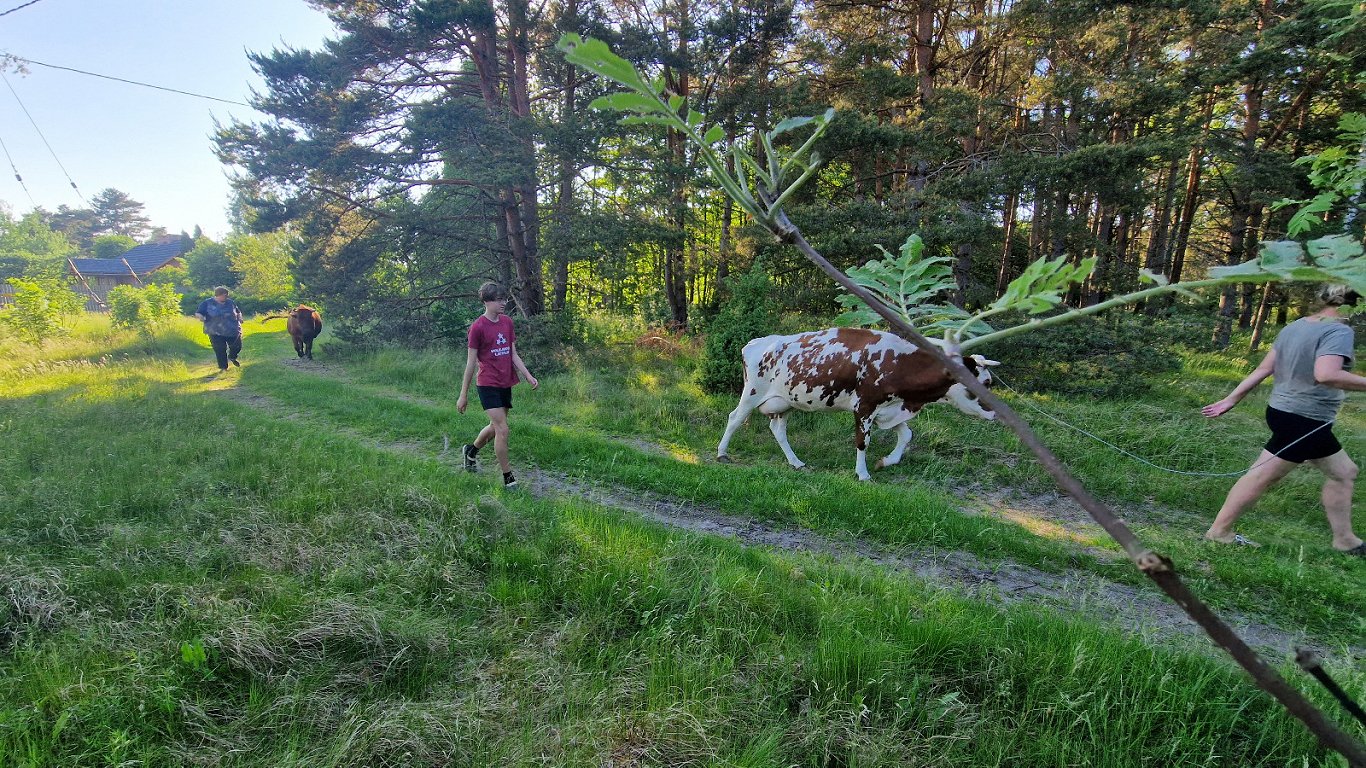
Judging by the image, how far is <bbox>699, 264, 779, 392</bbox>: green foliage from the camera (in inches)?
377

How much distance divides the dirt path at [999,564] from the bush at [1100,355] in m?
4.31

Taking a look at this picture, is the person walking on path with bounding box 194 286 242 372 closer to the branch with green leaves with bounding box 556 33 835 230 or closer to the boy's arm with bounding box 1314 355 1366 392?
the branch with green leaves with bounding box 556 33 835 230

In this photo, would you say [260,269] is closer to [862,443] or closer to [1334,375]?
[862,443]

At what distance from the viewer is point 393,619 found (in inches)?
114

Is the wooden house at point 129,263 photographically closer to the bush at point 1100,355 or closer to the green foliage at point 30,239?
the green foliage at point 30,239

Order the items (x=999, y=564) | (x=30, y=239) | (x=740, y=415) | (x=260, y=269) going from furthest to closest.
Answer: (x=30, y=239), (x=260, y=269), (x=740, y=415), (x=999, y=564)

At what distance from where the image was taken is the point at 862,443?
21.0 feet

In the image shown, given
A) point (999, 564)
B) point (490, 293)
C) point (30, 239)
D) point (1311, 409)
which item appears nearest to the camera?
point (1311, 409)

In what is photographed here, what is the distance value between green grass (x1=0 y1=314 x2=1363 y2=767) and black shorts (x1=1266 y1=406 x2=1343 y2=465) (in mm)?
818

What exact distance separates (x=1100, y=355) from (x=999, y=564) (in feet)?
22.2

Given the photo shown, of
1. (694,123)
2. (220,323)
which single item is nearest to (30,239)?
(220,323)

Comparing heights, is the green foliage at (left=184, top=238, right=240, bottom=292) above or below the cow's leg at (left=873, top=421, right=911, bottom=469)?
above

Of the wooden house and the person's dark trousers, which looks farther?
the wooden house

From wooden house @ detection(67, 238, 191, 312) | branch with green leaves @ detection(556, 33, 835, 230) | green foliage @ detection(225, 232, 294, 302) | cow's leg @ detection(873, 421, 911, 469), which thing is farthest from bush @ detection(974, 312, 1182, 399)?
wooden house @ detection(67, 238, 191, 312)
